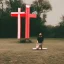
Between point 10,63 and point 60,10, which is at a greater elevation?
point 60,10

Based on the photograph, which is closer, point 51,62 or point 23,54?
point 51,62

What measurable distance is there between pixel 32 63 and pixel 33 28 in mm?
34122

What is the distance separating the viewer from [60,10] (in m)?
56.7

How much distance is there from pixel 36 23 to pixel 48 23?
7.29 ft

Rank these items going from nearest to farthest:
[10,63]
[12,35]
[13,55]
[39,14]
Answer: [10,63], [13,55], [12,35], [39,14]

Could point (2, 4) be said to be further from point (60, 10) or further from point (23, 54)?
Result: point (23, 54)

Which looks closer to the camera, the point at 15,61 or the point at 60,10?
the point at 15,61

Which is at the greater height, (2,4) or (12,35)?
(2,4)

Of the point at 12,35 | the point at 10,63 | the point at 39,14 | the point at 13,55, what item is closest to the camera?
the point at 10,63

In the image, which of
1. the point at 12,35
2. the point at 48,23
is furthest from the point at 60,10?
the point at 12,35

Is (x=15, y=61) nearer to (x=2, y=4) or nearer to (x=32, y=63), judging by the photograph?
(x=32, y=63)

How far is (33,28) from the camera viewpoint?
56000mm

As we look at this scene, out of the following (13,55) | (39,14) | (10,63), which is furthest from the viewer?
(39,14)

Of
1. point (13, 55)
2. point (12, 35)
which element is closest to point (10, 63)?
point (13, 55)
